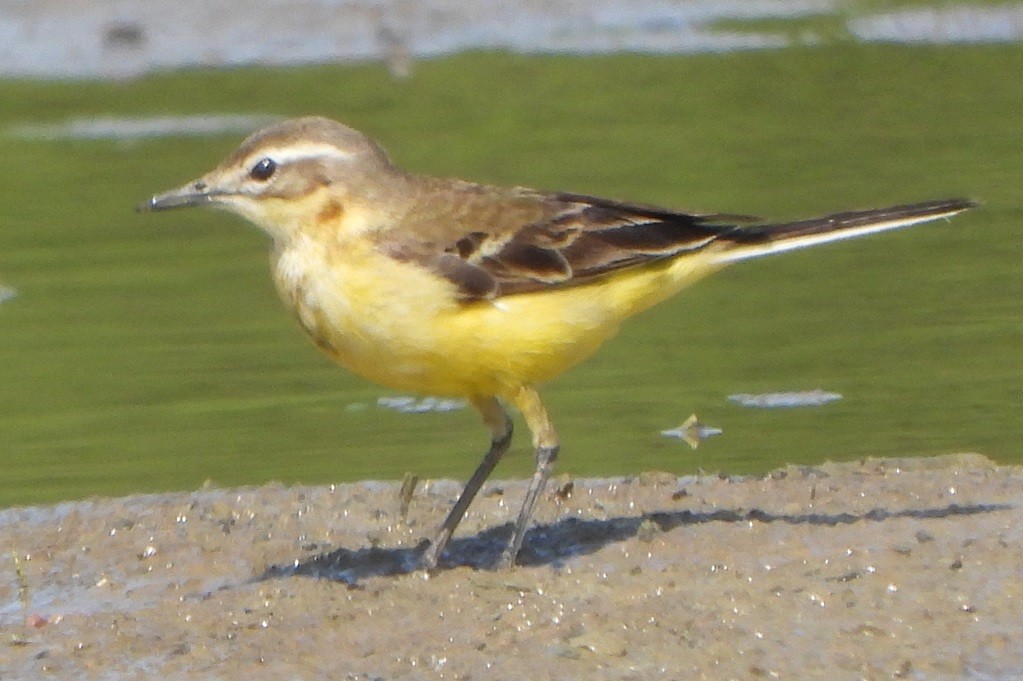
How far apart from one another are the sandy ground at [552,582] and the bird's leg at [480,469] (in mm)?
118

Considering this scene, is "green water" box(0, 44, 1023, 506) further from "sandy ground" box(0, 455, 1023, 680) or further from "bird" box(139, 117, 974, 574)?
"bird" box(139, 117, 974, 574)

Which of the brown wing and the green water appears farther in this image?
the green water

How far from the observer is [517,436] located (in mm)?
10992

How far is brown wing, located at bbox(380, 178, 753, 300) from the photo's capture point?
8383 mm

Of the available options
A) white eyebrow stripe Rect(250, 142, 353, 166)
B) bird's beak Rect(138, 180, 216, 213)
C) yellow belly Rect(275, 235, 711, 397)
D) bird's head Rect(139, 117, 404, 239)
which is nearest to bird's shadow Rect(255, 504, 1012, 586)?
yellow belly Rect(275, 235, 711, 397)

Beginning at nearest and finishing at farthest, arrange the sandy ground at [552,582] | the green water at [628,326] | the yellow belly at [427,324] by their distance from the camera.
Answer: the sandy ground at [552,582] < the yellow belly at [427,324] < the green water at [628,326]

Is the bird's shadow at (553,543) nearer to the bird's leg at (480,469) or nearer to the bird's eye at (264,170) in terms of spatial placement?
the bird's leg at (480,469)

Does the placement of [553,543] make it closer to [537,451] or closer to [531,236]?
[537,451]

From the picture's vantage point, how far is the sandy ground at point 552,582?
7242 millimetres

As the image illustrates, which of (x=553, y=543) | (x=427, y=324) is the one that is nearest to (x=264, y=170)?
(x=427, y=324)

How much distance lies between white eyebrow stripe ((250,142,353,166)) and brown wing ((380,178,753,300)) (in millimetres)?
362

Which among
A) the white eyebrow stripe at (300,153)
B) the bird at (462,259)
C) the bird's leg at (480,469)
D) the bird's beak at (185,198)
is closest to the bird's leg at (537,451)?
the bird at (462,259)

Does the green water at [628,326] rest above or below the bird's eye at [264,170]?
below

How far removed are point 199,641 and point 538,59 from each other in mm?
12382
